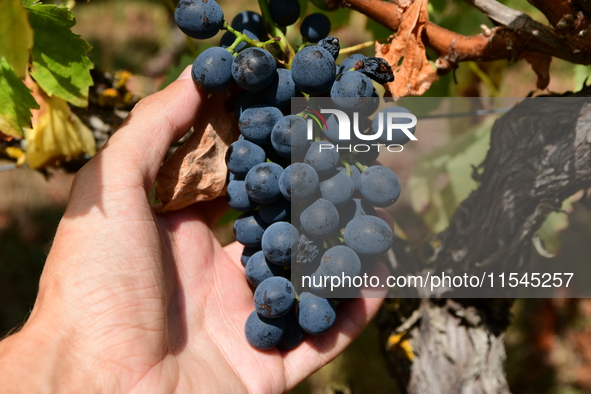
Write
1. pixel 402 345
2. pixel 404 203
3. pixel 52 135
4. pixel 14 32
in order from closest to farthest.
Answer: pixel 14 32, pixel 52 135, pixel 402 345, pixel 404 203

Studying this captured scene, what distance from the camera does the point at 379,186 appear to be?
946 mm

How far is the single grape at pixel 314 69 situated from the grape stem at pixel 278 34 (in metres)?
0.12

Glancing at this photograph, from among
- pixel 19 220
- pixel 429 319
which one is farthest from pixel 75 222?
pixel 19 220

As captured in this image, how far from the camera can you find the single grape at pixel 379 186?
37.3 inches

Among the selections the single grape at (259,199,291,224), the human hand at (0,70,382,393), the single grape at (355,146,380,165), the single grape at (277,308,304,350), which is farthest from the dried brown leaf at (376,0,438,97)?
the single grape at (277,308,304,350)

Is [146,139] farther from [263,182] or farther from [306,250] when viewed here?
[306,250]

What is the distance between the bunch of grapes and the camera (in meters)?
0.92

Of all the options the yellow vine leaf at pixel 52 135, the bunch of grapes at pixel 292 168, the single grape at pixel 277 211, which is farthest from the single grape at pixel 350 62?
the yellow vine leaf at pixel 52 135

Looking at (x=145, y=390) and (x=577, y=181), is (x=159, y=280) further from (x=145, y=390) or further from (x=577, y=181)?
(x=577, y=181)

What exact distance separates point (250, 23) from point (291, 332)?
2.45ft

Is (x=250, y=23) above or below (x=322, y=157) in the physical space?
above

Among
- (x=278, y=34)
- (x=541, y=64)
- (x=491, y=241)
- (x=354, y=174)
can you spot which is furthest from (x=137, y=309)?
(x=541, y=64)

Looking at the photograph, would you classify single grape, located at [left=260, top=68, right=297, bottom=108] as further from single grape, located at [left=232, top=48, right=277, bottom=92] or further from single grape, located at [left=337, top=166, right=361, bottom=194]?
single grape, located at [left=337, top=166, right=361, bottom=194]

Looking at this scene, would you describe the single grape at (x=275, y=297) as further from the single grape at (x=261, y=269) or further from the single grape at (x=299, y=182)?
Answer: the single grape at (x=299, y=182)
